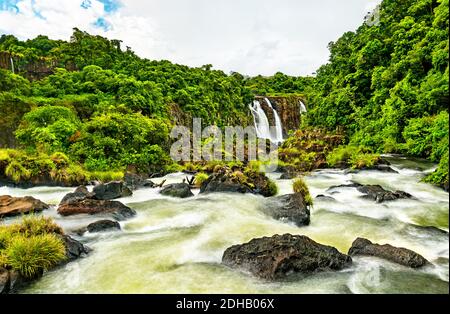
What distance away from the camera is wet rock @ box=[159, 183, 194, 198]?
15312mm

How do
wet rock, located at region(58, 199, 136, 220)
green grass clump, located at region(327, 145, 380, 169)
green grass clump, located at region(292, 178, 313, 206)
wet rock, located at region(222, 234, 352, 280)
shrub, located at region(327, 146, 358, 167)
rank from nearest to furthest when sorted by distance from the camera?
wet rock, located at region(222, 234, 352, 280)
wet rock, located at region(58, 199, 136, 220)
green grass clump, located at region(292, 178, 313, 206)
green grass clump, located at region(327, 145, 380, 169)
shrub, located at region(327, 146, 358, 167)

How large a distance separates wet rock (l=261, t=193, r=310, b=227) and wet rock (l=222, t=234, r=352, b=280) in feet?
10.8

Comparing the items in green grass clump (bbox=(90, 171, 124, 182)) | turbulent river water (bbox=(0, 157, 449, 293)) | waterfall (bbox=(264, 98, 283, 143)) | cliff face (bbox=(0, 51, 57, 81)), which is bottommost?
turbulent river water (bbox=(0, 157, 449, 293))

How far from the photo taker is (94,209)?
38.5ft

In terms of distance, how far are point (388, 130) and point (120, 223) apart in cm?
1996

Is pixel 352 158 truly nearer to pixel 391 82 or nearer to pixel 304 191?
pixel 391 82

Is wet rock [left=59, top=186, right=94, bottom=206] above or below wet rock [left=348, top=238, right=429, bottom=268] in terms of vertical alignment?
above

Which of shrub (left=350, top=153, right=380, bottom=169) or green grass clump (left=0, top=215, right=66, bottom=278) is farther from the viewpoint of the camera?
shrub (left=350, top=153, right=380, bottom=169)

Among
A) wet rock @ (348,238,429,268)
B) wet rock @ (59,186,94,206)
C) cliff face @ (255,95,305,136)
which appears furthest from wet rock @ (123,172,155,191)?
cliff face @ (255,95,305,136)

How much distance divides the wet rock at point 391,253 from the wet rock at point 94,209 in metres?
7.51

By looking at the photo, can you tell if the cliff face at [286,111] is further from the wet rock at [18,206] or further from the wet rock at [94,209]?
the wet rock at [18,206]

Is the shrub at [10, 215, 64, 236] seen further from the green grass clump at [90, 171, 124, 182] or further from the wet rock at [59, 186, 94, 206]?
the green grass clump at [90, 171, 124, 182]

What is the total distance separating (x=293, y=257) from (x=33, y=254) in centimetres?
531

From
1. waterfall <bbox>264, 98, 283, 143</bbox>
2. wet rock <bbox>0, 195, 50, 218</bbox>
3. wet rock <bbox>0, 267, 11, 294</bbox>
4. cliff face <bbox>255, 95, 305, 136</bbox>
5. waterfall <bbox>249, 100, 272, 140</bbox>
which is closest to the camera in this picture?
wet rock <bbox>0, 267, 11, 294</bbox>
